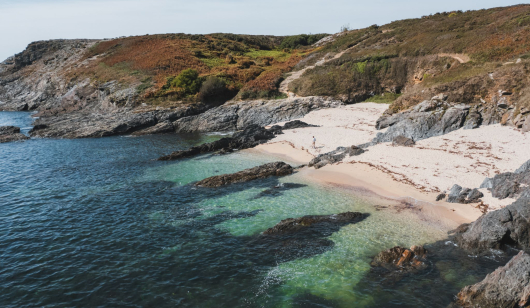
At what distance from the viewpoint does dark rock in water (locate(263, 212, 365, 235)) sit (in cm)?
1980

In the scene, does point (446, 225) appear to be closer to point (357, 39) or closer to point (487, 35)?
point (487, 35)

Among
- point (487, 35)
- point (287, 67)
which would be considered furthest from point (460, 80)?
point (287, 67)

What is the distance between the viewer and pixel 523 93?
102 feet

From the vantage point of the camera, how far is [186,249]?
1817 cm

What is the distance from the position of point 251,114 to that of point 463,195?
118 ft

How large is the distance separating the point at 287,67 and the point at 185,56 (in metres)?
26.2

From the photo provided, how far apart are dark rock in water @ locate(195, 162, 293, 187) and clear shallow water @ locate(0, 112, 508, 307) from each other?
112 cm

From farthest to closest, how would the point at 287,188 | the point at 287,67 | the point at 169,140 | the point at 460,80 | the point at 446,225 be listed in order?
the point at 287,67, the point at 169,140, the point at 460,80, the point at 287,188, the point at 446,225

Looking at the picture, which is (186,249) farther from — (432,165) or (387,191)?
(432,165)

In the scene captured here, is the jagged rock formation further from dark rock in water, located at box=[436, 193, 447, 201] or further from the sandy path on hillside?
the sandy path on hillside

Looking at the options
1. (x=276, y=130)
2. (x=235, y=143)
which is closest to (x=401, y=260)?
(x=235, y=143)

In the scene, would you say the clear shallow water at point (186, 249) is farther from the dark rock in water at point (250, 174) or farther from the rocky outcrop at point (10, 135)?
the rocky outcrop at point (10, 135)

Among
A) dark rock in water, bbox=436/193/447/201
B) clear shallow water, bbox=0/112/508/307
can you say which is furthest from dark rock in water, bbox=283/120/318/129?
dark rock in water, bbox=436/193/447/201

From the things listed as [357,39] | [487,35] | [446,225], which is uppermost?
[357,39]
